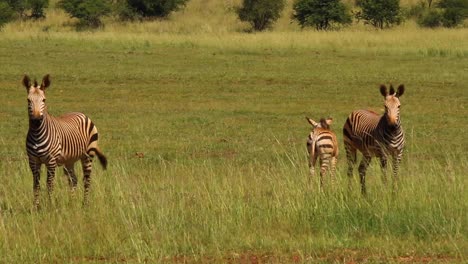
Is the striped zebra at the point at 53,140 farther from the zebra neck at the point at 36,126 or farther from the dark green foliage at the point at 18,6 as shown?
the dark green foliage at the point at 18,6

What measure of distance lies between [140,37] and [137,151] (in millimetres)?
28746

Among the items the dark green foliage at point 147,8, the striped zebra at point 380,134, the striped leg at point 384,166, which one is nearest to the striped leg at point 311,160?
the striped zebra at point 380,134

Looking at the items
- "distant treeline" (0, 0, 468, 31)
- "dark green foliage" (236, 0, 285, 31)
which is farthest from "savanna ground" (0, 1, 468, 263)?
"dark green foliage" (236, 0, 285, 31)

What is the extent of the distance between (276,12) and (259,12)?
6.73 feet

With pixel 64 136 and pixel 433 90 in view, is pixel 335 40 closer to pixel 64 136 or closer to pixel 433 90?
pixel 433 90

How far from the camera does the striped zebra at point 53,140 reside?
9.86 meters

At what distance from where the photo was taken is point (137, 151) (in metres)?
15.6

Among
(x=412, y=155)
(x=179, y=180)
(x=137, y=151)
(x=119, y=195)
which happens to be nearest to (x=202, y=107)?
(x=137, y=151)

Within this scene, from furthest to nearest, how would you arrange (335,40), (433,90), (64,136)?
(335,40), (433,90), (64,136)

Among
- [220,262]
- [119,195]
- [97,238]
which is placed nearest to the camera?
[220,262]

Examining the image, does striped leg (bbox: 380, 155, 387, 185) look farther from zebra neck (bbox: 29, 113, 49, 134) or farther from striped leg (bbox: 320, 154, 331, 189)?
zebra neck (bbox: 29, 113, 49, 134)

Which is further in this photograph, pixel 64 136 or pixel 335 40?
pixel 335 40

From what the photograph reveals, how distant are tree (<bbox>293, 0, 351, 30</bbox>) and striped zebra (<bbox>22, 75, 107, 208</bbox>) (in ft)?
145

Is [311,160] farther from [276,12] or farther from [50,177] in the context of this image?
[276,12]
